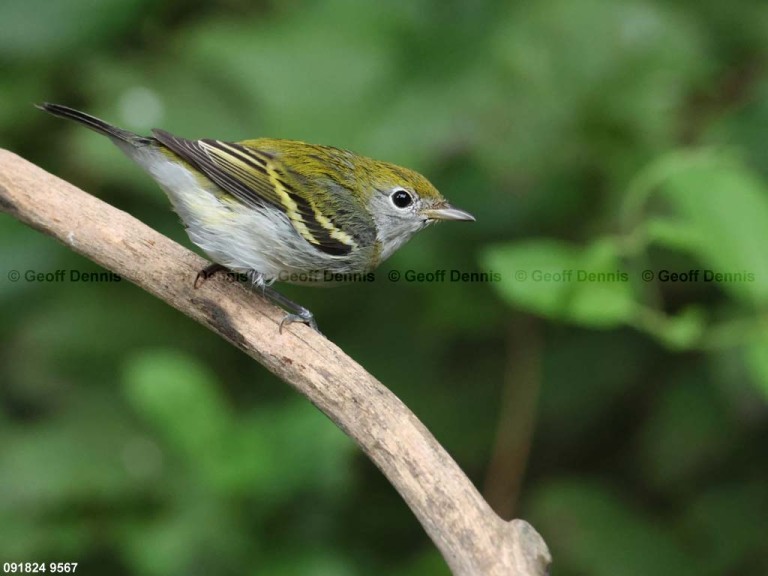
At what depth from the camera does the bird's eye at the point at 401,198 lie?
413 centimetres

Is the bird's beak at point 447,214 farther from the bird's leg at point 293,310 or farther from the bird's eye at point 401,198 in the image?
the bird's leg at point 293,310

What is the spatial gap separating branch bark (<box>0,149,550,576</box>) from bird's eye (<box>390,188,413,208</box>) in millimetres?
904

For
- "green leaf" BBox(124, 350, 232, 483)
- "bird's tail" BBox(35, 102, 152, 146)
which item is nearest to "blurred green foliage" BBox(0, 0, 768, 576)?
"green leaf" BBox(124, 350, 232, 483)

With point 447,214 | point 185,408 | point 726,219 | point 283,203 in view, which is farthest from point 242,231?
point 726,219

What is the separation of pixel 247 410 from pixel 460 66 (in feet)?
6.45

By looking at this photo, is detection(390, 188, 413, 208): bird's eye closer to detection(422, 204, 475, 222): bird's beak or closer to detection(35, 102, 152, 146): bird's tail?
detection(422, 204, 475, 222): bird's beak

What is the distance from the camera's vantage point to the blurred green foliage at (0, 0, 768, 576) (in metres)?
4.23

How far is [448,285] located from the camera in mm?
4730

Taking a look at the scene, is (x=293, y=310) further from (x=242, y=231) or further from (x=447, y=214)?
(x=447, y=214)

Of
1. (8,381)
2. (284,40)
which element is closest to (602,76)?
(284,40)

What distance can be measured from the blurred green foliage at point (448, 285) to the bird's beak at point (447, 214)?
0.37 meters

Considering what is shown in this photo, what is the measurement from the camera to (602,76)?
458 cm

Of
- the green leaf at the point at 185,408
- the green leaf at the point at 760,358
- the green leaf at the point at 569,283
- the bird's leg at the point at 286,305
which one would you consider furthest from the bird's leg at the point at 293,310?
the green leaf at the point at 760,358

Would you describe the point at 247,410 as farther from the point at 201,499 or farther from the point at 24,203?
the point at 24,203
